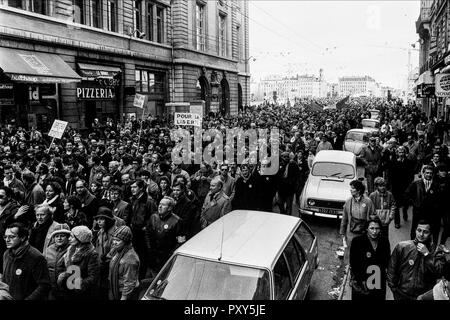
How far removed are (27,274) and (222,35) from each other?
4110cm

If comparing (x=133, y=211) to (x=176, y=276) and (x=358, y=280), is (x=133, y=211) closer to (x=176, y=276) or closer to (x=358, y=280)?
(x=176, y=276)

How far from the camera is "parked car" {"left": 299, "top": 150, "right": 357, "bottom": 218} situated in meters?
9.80

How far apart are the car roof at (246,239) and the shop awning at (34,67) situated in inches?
556

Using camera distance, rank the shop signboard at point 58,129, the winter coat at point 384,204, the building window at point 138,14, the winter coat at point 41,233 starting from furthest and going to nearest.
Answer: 1. the building window at point 138,14
2. the shop signboard at point 58,129
3. the winter coat at point 384,204
4. the winter coat at point 41,233

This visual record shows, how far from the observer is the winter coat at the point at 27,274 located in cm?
415

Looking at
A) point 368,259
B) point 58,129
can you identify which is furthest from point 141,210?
point 58,129

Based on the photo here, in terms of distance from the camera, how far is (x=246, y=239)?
4984 millimetres

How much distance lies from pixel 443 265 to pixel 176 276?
8.98ft

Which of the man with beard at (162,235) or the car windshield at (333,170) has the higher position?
the car windshield at (333,170)

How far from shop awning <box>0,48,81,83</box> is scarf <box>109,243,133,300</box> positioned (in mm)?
14186

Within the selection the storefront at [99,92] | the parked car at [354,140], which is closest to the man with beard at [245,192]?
the parked car at [354,140]

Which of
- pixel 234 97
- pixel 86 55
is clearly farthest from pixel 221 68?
pixel 86 55

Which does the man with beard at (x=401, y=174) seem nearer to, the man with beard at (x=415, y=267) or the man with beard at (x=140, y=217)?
the man with beard at (x=415, y=267)

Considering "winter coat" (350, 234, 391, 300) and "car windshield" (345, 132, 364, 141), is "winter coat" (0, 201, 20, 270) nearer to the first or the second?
"winter coat" (350, 234, 391, 300)
